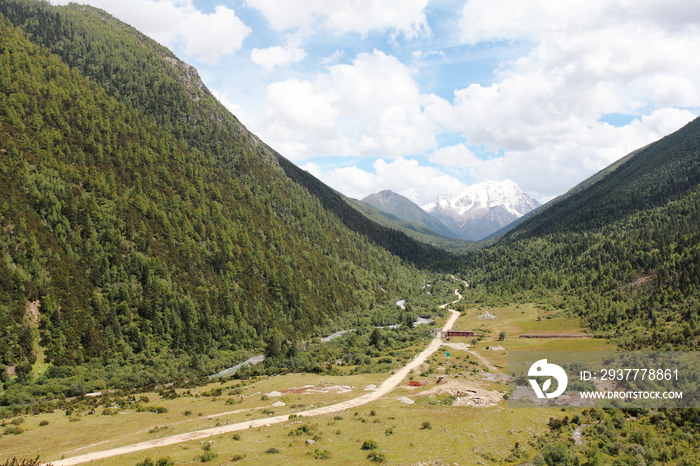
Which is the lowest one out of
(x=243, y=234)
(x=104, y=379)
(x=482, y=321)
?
(x=482, y=321)

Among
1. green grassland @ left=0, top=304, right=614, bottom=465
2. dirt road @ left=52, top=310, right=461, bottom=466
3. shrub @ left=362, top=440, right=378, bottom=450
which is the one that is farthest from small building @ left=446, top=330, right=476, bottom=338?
shrub @ left=362, top=440, right=378, bottom=450

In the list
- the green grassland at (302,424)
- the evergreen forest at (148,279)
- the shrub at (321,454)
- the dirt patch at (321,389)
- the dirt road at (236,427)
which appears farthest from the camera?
the evergreen forest at (148,279)

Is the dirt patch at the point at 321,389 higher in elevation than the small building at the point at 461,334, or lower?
higher

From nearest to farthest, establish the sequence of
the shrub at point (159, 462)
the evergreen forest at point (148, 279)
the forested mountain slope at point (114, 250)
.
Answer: the shrub at point (159, 462)
the evergreen forest at point (148, 279)
the forested mountain slope at point (114, 250)

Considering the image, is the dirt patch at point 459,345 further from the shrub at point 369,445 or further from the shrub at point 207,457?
the shrub at point 207,457

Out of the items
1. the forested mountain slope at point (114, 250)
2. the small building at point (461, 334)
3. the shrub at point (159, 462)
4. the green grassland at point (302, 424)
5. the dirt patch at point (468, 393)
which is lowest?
the small building at point (461, 334)

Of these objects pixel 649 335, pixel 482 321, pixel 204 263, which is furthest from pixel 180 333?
pixel 649 335

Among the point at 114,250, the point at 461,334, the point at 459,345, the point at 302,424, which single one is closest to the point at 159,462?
the point at 302,424

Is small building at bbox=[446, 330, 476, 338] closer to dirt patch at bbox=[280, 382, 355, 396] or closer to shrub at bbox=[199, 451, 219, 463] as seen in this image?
dirt patch at bbox=[280, 382, 355, 396]

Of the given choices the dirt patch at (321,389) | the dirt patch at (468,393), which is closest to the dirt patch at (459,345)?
the dirt patch at (468,393)

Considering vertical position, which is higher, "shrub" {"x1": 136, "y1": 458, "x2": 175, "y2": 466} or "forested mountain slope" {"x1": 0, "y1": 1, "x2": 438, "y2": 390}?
"forested mountain slope" {"x1": 0, "y1": 1, "x2": 438, "y2": 390}

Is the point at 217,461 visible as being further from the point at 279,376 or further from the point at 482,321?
the point at 482,321
